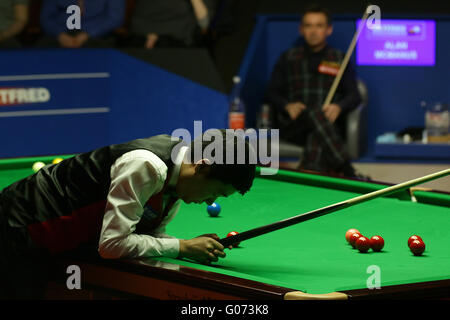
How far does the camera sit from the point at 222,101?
658cm

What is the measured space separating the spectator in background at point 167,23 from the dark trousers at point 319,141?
1.23m

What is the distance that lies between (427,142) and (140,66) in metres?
2.24

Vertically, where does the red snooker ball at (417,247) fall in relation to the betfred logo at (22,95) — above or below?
below

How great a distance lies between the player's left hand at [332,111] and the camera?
603cm

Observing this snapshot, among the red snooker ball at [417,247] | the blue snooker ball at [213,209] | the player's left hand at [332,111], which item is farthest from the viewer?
the player's left hand at [332,111]

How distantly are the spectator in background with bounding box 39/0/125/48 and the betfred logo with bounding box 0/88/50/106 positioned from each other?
23.1 inches

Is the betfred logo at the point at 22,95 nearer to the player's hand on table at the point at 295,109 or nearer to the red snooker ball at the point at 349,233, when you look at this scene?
the player's hand on table at the point at 295,109

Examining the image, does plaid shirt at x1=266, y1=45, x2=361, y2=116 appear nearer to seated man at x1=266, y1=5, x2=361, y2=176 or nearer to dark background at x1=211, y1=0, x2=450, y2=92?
seated man at x1=266, y1=5, x2=361, y2=176

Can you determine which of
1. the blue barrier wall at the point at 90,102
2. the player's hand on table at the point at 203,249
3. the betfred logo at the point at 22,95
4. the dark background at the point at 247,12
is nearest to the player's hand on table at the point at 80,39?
the blue barrier wall at the point at 90,102

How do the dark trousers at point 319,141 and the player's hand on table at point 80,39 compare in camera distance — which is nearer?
the dark trousers at point 319,141

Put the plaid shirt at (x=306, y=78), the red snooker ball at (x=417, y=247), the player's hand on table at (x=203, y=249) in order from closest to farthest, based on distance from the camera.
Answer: the player's hand on table at (x=203, y=249)
the red snooker ball at (x=417, y=247)
the plaid shirt at (x=306, y=78)

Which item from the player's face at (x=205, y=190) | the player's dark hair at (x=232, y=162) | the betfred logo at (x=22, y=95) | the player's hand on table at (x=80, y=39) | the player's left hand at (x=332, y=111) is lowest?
the player's face at (x=205, y=190)
